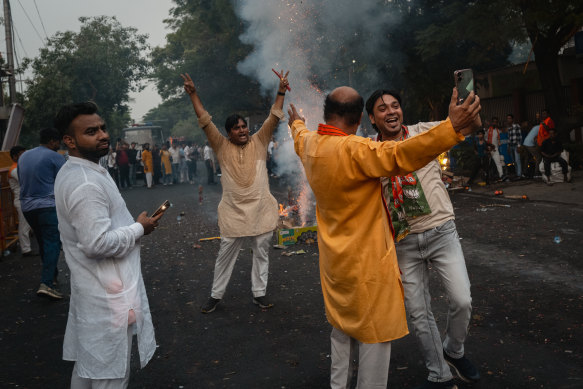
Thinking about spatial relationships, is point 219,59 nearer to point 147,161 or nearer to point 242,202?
point 147,161

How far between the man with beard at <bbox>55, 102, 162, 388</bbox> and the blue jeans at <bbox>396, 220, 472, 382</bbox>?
1772mm

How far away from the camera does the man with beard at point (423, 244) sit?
339 cm

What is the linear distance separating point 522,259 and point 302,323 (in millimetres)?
3519

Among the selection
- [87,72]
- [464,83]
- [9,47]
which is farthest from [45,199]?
[87,72]

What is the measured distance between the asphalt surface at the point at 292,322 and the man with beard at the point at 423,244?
0.46 m

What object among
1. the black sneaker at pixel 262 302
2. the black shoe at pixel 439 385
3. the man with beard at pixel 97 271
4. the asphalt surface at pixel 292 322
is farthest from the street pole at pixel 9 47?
the black shoe at pixel 439 385

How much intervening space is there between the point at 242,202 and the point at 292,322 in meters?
1.44

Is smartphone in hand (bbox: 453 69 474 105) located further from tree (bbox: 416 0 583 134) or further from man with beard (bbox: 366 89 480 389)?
tree (bbox: 416 0 583 134)

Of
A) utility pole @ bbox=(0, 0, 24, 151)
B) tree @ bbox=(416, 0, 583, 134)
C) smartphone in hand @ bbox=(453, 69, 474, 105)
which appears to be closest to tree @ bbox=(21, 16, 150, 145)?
utility pole @ bbox=(0, 0, 24, 151)

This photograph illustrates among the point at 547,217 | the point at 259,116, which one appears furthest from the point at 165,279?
the point at 259,116

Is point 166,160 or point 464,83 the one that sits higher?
point 464,83

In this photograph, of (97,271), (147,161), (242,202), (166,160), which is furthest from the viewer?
(166,160)

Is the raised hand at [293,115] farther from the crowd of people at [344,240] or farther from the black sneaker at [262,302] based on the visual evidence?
the black sneaker at [262,302]

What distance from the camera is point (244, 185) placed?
18.9ft
